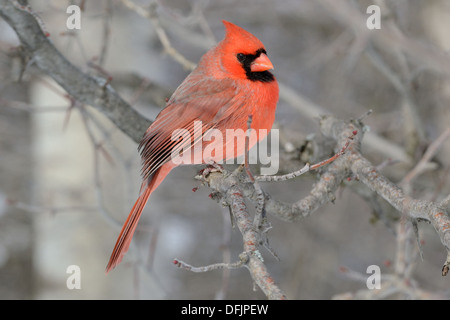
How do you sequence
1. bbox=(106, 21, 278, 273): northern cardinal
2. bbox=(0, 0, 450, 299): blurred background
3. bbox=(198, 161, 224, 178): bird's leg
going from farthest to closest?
bbox=(0, 0, 450, 299): blurred background → bbox=(106, 21, 278, 273): northern cardinal → bbox=(198, 161, 224, 178): bird's leg

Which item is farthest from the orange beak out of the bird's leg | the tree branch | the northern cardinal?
the tree branch

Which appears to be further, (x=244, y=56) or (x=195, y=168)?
(x=195, y=168)

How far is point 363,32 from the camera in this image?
2.16 m

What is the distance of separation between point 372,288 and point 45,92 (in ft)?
8.05

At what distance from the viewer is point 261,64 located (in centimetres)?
170

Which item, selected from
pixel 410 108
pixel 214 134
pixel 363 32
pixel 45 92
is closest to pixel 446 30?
pixel 410 108

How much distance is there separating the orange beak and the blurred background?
420mm

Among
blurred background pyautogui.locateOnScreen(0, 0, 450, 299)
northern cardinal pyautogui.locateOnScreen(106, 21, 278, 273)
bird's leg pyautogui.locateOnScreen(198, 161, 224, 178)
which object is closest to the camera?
bird's leg pyautogui.locateOnScreen(198, 161, 224, 178)

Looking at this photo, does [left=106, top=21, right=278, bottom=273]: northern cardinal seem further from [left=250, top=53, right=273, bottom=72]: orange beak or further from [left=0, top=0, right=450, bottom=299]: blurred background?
[left=0, top=0, right=450, bottom=299]: blurred background

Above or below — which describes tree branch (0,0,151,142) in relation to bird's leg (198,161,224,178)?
above

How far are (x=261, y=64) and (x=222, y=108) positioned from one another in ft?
0.62

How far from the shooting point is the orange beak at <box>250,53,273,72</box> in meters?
1.69

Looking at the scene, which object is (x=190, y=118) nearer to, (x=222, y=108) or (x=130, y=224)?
(x=222, y=108)

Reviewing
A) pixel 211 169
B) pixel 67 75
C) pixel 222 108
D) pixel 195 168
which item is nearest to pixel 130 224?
pixel 211 169
